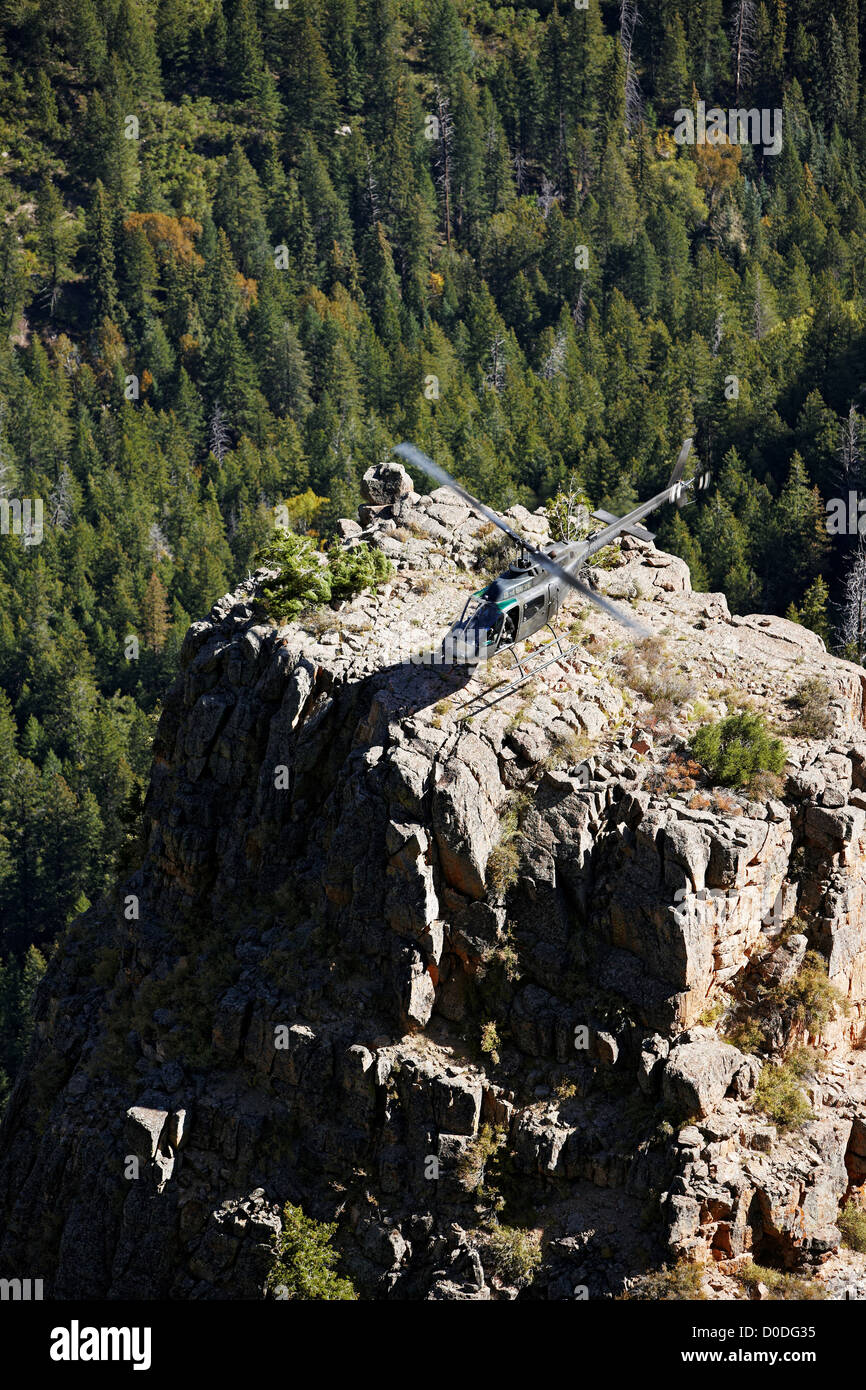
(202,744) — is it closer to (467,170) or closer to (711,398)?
Result: (711,398)

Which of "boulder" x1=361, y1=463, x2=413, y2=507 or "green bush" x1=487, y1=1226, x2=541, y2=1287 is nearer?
"green bush" x1=487, y1=1226, x2=541, y2=1287

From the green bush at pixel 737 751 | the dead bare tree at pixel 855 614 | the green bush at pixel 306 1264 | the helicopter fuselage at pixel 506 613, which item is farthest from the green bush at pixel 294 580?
the dead bare tree at pixel 855 614

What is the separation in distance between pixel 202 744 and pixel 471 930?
10.6 metres

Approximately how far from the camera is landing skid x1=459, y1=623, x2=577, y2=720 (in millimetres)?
40125

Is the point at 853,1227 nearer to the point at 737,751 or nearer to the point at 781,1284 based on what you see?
the point at 781,1284

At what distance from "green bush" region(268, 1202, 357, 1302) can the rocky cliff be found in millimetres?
425

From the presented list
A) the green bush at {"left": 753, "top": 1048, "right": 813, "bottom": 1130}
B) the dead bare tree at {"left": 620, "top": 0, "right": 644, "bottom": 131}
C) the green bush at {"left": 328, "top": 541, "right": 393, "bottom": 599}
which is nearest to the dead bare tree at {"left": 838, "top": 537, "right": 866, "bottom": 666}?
the green bush at {"left": 328, "top": 541, "right": 393, "bottom": 599}

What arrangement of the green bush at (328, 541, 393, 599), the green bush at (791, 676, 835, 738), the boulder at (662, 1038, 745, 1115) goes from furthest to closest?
1. the green bush at (328, 541, 393, 599)
2. the green bush at (791, 676, 835, 738)
3. the boulder at (662, 1038, 745, 1115)

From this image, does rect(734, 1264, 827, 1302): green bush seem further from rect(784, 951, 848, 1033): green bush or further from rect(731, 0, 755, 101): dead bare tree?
rect(731, 0, 755, 101): dead bare tree

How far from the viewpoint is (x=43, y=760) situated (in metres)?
113

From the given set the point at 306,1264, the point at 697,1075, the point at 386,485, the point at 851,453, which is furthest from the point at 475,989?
the point at 851,453

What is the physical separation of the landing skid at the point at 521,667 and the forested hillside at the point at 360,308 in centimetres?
1650

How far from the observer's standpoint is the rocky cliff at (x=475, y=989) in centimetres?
3606

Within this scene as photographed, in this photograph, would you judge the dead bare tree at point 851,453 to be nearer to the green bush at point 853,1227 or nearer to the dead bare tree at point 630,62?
the green bush at point 853,1227
